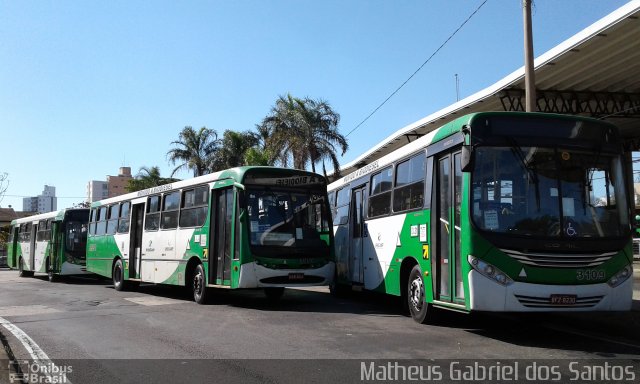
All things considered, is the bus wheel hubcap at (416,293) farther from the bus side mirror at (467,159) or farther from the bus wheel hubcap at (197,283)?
the bus wheel hubcap at (197,283)

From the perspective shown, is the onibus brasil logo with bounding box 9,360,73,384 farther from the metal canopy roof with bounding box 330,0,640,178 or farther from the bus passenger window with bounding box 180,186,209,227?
the metal canopy roof with bounding box 330,0,640,178

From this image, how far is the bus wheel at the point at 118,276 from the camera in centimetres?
1848

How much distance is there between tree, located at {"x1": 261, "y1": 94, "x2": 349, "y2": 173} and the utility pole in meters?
18.5

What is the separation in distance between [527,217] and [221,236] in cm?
746

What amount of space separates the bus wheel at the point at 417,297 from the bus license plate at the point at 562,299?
7.52 ft

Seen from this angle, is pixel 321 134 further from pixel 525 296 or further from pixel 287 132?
pixel 525 296

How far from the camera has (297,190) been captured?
13047 millimetres

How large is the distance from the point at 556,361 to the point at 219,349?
436cm

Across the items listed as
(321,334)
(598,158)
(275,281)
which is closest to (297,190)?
(275,281)

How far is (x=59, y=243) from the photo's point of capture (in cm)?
2420

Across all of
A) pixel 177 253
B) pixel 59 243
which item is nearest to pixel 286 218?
pixel 177 253

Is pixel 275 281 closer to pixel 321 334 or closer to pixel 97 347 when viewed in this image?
pixel 321 334

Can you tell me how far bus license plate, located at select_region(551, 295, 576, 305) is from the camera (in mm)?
7625

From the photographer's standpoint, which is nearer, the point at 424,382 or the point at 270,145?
the point at 424,382
